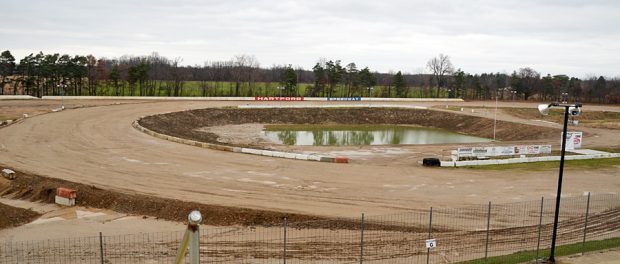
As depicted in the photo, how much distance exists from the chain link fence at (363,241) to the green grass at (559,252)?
0.10 m

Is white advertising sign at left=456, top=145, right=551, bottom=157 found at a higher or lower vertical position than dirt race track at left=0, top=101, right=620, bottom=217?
higher

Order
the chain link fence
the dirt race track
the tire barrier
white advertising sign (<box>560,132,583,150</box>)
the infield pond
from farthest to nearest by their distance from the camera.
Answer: the infield pond, white advertising sign (<box>560,132,583,150</box>), the tire barrier, the dirt race track, the chain link fence

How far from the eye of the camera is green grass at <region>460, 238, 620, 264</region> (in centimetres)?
1636

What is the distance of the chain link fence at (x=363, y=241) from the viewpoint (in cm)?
1727

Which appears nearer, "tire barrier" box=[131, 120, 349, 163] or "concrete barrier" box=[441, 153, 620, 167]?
"concrete barrier" box=[441, 153, 620, 167]

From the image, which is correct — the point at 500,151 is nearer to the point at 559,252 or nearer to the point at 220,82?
the point at 559,252

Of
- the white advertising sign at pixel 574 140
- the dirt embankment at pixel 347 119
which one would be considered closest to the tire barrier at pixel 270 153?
the dirt embankment at pixel 347 119

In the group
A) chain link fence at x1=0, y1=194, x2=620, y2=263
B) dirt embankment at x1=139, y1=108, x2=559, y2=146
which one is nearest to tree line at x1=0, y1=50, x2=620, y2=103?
dirt embankment at x1=139, y1=108, x2=559, y2=146

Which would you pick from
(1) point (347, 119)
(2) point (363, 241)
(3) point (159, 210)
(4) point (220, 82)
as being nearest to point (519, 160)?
(2) point (363, 241)

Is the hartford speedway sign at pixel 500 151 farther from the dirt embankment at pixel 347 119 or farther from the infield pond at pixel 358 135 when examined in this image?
the dirt embankment at pixel 347 119

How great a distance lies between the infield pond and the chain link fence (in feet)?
111

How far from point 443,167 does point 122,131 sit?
2977cm

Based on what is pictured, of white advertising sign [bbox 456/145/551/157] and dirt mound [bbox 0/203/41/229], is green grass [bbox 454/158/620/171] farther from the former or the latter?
dirt mound [bbox 0/203/41/229]

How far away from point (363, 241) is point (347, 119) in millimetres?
61266
